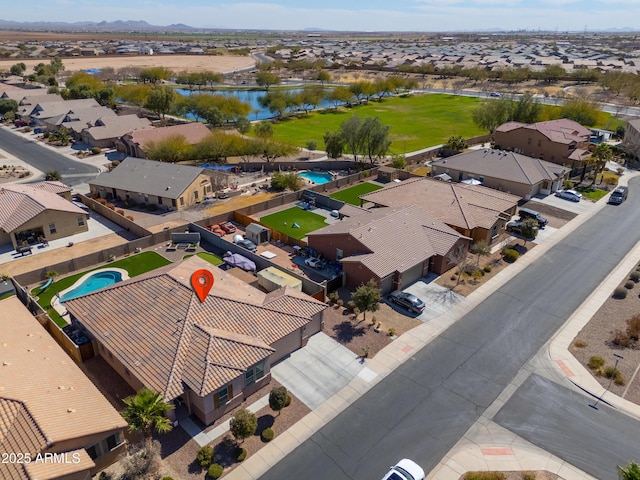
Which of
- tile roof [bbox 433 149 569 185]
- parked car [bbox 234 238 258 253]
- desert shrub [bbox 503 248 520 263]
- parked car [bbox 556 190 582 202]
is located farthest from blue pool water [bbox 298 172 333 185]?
parked car [bbox 556 190 582 202]

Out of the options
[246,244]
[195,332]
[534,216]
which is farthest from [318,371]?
[534,216]

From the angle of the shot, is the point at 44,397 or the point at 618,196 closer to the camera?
the point at 44,397

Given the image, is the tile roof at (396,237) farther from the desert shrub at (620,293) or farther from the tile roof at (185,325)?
the desert shrub at (620,293)

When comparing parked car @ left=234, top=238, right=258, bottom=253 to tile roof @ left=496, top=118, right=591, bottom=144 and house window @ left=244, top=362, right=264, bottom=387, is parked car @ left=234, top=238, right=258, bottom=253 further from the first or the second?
tile roof @ left=496, top=118, right=591, bottom=144

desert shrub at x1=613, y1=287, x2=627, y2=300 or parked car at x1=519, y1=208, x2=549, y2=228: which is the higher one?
parked car at x1=519, y1=208, x2=549, y2=228

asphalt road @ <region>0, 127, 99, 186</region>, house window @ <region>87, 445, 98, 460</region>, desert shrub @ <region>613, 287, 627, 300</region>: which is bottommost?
desert shrub @ <region>613, 287, 627, 300</region>

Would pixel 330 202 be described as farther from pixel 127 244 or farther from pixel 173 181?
pixel 127 244

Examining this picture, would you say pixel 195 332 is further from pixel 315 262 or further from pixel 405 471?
pixel 315 262
